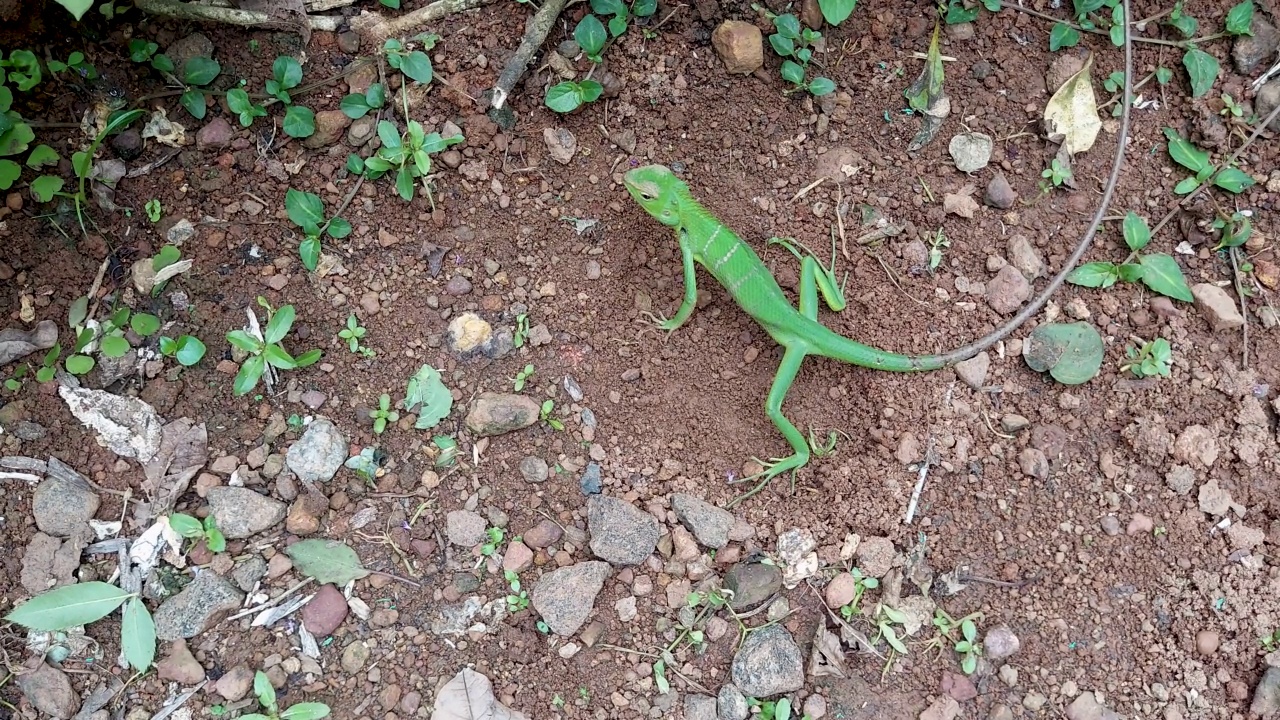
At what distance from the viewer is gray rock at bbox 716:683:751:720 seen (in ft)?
10.8

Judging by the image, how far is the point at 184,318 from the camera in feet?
11.9

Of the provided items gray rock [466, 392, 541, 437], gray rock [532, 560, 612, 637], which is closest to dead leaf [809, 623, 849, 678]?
gray rock [532, 560, 612, 637]

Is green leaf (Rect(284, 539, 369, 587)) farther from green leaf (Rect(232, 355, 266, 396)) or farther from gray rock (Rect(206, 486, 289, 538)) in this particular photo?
green leaf (Rect(232, 355, 266, 396))

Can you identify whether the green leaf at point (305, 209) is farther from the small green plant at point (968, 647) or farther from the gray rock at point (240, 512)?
the small green plant at point (968, 647)

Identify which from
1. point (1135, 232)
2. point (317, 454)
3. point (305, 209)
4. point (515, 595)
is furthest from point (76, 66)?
point (1135, 232)

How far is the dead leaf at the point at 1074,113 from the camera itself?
3820mm

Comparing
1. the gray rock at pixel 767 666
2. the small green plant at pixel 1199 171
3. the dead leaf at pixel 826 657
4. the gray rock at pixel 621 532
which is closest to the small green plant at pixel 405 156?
the gray rock at pixel 621 532

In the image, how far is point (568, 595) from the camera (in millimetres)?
3361

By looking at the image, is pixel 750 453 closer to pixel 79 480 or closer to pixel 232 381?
pixel 232 381

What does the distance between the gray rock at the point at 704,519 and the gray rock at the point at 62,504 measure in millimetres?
2303

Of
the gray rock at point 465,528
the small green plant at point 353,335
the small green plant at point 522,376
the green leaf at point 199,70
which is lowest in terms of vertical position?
the gray rock at point 465,528

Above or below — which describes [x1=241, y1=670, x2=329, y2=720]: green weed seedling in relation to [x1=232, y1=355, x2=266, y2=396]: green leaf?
below

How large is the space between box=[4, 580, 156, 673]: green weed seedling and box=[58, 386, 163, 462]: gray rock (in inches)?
20.8

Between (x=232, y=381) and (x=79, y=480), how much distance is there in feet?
2.23
